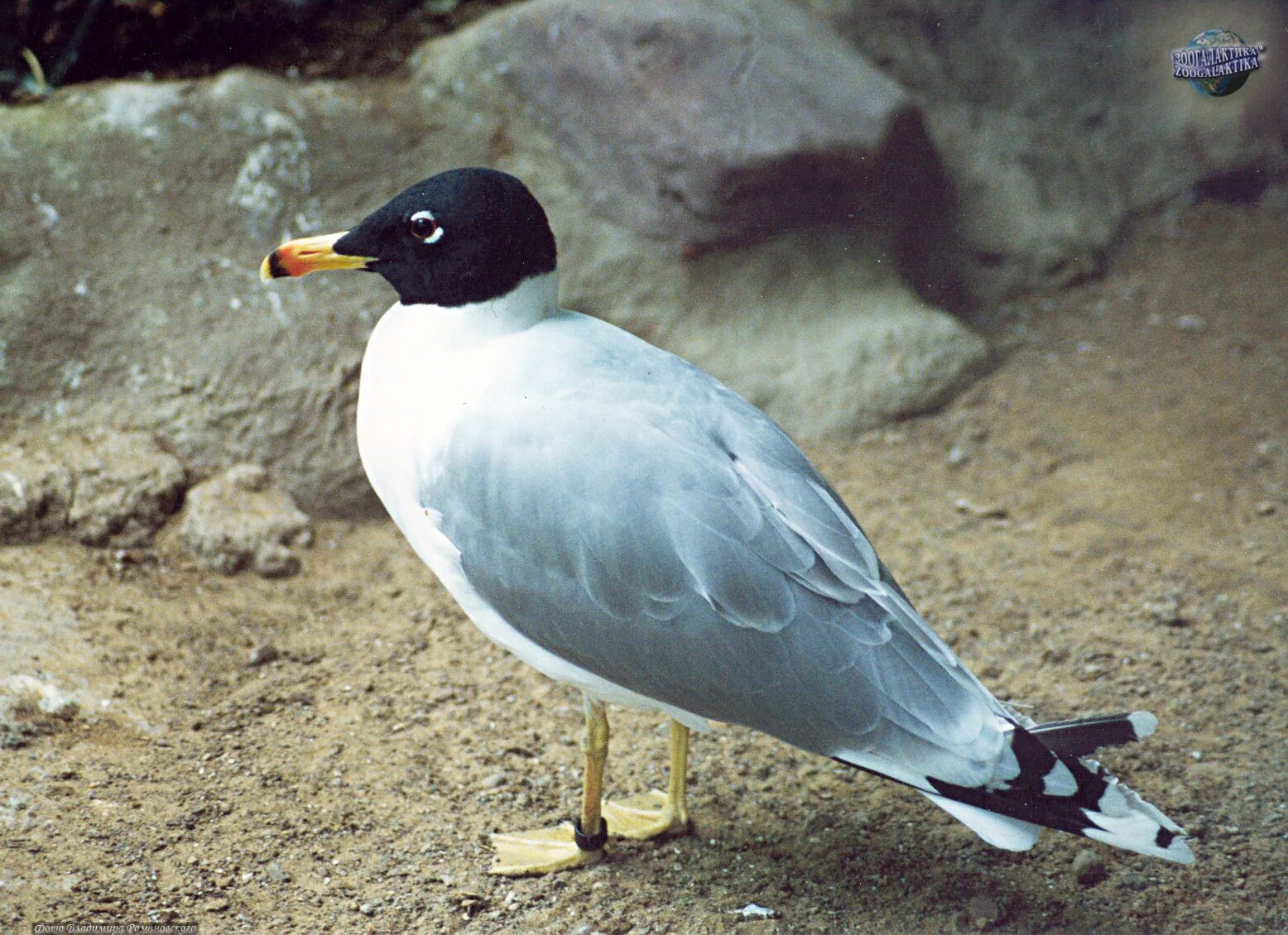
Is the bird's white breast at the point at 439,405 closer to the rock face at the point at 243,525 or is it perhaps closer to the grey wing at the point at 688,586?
the grey wing at the point at 688,586

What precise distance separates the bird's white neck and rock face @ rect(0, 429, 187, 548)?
5.00 feet

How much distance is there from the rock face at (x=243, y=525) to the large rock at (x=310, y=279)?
103 mm

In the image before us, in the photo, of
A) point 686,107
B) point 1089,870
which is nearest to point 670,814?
point 1089,870

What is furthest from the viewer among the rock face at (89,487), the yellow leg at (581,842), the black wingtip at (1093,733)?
the rock face at (89,487)

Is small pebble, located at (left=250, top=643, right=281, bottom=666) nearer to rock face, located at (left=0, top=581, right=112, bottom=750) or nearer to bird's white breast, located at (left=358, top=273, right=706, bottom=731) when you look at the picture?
rock face, located at (left=0, top=581, right=112, bottom=750)

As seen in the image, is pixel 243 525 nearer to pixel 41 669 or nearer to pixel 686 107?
pixel 41 669

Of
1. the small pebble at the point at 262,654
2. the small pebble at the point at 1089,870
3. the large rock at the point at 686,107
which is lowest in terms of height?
the small pebble at the point at 262,654

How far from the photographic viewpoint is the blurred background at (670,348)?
2650 millimetres

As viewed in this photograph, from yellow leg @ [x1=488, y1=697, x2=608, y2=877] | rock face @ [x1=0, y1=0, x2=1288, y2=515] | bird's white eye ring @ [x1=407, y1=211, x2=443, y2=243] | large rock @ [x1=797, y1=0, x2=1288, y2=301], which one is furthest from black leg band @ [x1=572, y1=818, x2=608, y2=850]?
large rock @ [x1=797, y1=0, x2=1288, y2=301]

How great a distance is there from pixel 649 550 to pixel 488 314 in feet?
2.05

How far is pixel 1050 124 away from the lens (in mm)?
5203

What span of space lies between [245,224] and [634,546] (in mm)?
2404

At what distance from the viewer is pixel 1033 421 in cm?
443

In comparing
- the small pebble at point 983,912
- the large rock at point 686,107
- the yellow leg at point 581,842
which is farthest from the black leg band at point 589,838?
the large rock at point 686,107
